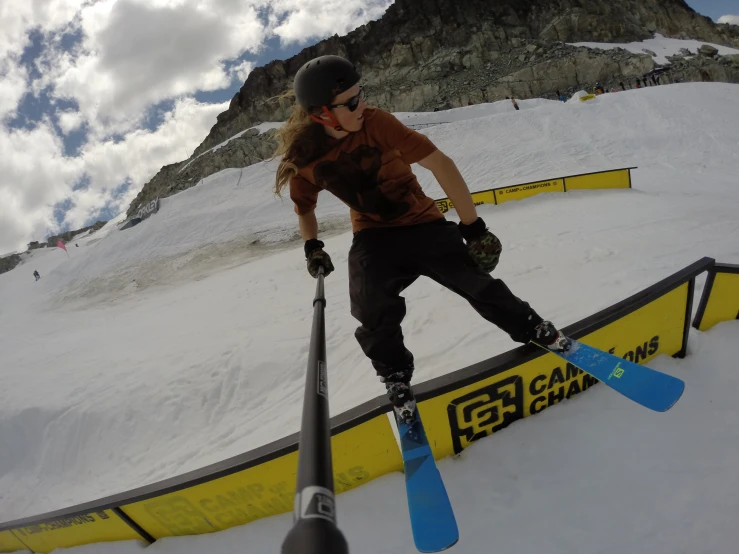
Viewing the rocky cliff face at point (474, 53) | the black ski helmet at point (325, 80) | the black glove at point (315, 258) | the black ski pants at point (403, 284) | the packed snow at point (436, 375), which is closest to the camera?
the packed snow at point (436, 375)

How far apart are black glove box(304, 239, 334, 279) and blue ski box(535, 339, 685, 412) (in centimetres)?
160

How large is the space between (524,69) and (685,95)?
3429 centimetres

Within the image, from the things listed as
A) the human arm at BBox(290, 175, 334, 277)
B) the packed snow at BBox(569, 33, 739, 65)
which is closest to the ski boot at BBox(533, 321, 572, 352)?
the human arm at BBox(290, 175, 334, 277)

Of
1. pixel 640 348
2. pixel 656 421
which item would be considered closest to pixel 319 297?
pixel 656 421

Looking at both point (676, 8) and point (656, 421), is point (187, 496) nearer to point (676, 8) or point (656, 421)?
point (656, 421)

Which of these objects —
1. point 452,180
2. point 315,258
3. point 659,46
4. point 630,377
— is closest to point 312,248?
point 315,258

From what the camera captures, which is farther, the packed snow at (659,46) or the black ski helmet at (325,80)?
the packed snow at (659,46)

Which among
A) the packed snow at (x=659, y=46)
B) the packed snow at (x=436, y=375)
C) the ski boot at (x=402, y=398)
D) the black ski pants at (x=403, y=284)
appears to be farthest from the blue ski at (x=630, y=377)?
the packed snow at (x=659, y=46)

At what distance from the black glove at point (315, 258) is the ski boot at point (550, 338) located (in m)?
1.48

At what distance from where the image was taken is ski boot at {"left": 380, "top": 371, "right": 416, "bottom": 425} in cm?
246

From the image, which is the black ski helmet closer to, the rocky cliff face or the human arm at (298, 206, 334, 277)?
the human arm at (298, 206, 334, 277)

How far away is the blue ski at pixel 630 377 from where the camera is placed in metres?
2.32

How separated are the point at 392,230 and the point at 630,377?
169 cm

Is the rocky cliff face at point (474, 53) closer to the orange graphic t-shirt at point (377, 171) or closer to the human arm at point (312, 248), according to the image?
the human arm at point (312, 248)
